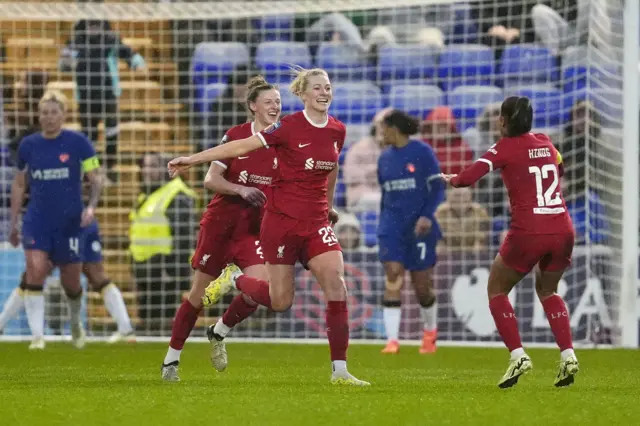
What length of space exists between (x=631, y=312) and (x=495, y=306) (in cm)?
609

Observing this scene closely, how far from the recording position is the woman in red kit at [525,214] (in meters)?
8.15

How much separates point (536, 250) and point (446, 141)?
25.0 ft

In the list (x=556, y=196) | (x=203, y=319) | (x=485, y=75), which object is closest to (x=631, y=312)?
(x=485, y=75)

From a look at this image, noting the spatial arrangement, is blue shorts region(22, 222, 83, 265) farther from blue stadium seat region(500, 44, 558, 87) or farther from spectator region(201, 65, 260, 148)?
blue stadium seat region(500, 44, 558, 87)

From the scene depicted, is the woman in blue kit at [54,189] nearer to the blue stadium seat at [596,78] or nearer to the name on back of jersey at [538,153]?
the blue stadium seat at [596,78]

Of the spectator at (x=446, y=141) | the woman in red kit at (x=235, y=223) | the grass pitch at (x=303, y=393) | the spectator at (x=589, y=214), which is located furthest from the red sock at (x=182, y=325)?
the spectator at (x=446, y=141)

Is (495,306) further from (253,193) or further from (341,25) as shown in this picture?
(341,25)

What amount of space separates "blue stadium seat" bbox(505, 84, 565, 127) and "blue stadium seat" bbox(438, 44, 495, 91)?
0.53m

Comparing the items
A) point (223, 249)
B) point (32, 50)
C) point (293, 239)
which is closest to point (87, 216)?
point (223, 249)

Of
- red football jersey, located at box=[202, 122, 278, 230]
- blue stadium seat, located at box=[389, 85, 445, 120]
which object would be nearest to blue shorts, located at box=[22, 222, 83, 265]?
red football jersey, located at box=[202, 122, 278, 230]

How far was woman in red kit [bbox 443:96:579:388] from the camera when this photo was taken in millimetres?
8148

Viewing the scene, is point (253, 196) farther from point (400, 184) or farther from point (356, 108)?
point (356, 108)

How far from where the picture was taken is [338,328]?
7.96 metres

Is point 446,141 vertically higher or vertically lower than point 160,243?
higher
